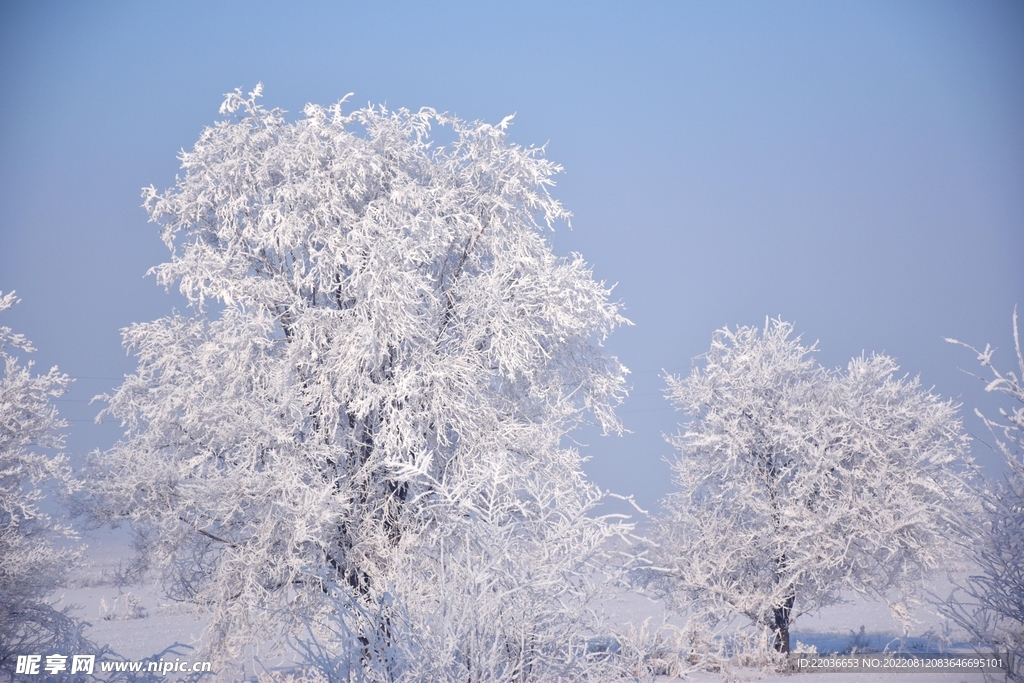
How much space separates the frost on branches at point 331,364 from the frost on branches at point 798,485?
4.75m

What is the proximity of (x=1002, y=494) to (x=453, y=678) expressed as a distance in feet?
15.3

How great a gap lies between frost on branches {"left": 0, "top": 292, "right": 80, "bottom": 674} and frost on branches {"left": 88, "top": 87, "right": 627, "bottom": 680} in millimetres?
1747

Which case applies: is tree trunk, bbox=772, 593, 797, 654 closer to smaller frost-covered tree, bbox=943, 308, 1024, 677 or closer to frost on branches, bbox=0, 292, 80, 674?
smaller frost-covered tree, bbox=943, 308, 1024, 677

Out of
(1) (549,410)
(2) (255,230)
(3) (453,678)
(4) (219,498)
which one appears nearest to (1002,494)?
(3) (453,678)

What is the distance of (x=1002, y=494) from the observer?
6.14 metres

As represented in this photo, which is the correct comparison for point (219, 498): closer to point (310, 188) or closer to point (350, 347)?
point (350, 347)

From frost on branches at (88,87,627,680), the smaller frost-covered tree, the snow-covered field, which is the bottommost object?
the snow-covered field

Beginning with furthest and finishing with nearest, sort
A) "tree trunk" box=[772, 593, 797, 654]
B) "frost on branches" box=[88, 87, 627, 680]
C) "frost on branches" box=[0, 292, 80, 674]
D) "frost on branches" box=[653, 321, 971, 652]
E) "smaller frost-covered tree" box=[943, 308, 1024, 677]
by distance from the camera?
"tree trunk" box=[772, 593, 797, 654]
"frost on branches" box=[653, 321, 971, 652]
"frost on branches" box=[0, 292, 80, 674]
"frost on branches" box=[88, 87, 627, 680]
"smaller frost-covered tree" box=[943, 308, 1024, 677]

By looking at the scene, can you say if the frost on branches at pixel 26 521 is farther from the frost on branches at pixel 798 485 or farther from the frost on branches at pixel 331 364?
the frost on branches at pixel 798 485

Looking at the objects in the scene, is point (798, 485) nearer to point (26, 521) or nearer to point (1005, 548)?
point (1005, 548)

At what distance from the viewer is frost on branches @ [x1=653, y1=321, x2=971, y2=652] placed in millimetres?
12945

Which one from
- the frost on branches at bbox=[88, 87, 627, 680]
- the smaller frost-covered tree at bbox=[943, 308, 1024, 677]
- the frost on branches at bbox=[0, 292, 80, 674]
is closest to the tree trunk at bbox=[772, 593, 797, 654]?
the frost on branches at bbox=[88, 87, 627, 680]

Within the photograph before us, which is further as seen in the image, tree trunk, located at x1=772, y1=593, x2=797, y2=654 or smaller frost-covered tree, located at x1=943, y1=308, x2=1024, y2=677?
tree trunk, located at x1=772, y1=593, x2=797, y2=654

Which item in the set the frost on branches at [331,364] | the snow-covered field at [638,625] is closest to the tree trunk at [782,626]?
the snow-covered field at [638,625]
